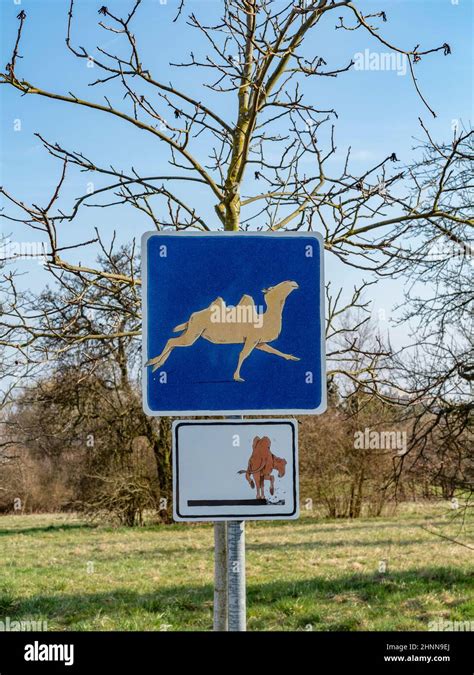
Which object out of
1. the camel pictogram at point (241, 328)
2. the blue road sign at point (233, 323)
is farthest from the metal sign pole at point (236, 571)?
the camel pictogram at point (241, 328)

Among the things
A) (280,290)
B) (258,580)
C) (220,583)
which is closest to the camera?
(280,290)

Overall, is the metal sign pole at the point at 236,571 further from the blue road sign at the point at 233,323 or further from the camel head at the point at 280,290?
the camel head at the point at 280,290

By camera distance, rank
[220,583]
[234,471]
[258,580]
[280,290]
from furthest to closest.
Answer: [258,580] < [220,583] < [280,290] < [234,471]

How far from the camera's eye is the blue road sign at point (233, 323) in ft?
8.94

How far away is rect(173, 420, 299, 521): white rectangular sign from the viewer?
2664 millimetres

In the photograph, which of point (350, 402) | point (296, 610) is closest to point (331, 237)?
point (350, 402)

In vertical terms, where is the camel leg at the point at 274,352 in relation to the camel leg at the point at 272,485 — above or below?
above

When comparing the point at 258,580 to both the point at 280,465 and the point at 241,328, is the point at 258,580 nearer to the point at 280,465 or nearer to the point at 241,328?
the point at 280,465

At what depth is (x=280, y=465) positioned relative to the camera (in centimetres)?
271

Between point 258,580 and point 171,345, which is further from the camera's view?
point 258,580

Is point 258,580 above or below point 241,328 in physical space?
below

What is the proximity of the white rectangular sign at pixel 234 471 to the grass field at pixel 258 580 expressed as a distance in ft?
15.2

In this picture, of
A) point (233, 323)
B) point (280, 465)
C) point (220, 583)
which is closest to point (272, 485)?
point (280, 465)

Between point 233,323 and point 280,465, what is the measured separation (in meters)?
0.52
